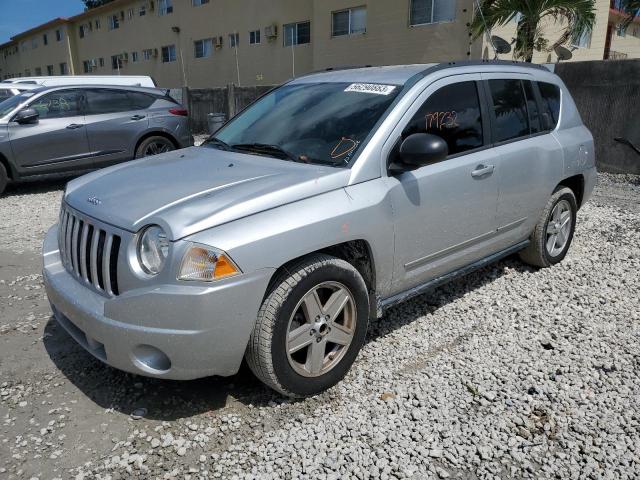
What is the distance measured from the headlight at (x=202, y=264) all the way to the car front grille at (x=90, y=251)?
421 millimetres

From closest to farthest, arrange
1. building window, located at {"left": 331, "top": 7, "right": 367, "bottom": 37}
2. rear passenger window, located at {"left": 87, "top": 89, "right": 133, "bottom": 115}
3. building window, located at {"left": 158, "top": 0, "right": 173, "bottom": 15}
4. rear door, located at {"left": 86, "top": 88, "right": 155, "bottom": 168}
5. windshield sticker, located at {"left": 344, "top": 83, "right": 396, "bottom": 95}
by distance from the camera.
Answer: windshield sticker, located at {"left": 344, "top": 83, "right": 396, "bottom": 95} → rear door, located at {"left": 86, "top": 88, "right": 155, "bottom": 168} → rear passenger window, located at {"left": 87, "top": 89, "right": 133, "bottom": 115} → building window, located at {"left": 331, "top": 7, "right": 367, "bottom": 37} → building window, located at {"left": 158, "top": 0, "right": 173, "bottom": 15}

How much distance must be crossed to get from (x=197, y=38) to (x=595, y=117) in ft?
65.3

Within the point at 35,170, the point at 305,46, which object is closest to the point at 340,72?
the point at 35,170

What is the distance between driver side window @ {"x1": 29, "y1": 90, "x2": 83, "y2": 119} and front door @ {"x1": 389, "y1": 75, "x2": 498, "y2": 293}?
702 centimetres

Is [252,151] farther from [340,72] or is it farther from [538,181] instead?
[538,181]

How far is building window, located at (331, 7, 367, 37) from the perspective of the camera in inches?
663

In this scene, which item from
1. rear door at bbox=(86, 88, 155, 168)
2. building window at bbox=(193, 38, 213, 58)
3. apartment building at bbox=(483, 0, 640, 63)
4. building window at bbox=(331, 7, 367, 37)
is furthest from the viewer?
building window at bbox=(193, 38, 213, 58)

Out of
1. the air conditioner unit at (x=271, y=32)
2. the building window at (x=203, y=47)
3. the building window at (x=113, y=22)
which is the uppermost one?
the building window at (x=113, y=22)

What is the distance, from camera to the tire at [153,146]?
357 inches

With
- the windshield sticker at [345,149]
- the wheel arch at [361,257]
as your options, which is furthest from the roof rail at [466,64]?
the wheel arch at [361,257]

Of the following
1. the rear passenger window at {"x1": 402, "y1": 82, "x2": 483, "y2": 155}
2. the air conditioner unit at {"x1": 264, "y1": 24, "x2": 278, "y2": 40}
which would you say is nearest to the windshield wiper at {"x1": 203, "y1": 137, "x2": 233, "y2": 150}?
the rear passenger window at {"x1": 402, "y1": 82, "x2": 483, "y2": 155}

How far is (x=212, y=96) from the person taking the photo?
1711 centimetres

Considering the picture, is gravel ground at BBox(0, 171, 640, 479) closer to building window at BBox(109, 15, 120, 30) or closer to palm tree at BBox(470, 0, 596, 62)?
palm tree at BBox(470, 0, 596, 62)

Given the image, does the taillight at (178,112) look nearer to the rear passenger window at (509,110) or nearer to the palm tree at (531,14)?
the rear passenger window at (509,110)
